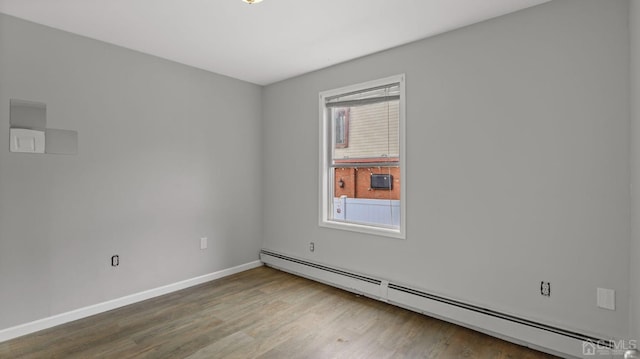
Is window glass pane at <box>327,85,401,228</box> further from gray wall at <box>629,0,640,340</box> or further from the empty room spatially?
gray wall at <box>629,0,640,340</box>

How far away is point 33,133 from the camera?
8.66 feet

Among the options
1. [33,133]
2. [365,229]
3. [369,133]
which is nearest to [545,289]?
[365,229]

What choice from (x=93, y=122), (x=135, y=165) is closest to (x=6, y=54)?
(x=93, y=122)

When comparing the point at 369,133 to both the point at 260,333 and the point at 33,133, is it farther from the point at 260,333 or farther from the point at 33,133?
the point at 33,133

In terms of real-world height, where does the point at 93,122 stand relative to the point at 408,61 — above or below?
below

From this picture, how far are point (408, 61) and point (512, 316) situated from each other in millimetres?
2447

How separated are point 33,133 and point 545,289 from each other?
4.39 m

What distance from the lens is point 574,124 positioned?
7.23ft

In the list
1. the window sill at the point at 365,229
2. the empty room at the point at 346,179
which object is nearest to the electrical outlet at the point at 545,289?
the empty room at the point at 346,179

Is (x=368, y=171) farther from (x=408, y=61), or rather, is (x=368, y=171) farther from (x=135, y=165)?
(x=135, y=165)

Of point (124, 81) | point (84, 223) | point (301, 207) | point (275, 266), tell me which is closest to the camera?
point (84, 223)

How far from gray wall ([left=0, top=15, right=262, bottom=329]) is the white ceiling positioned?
0.32 meters

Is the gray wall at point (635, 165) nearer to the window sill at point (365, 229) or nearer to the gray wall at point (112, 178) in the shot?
the window sill at point (365, 229)

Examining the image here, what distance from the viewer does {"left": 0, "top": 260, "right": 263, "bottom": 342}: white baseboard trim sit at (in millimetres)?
2529
